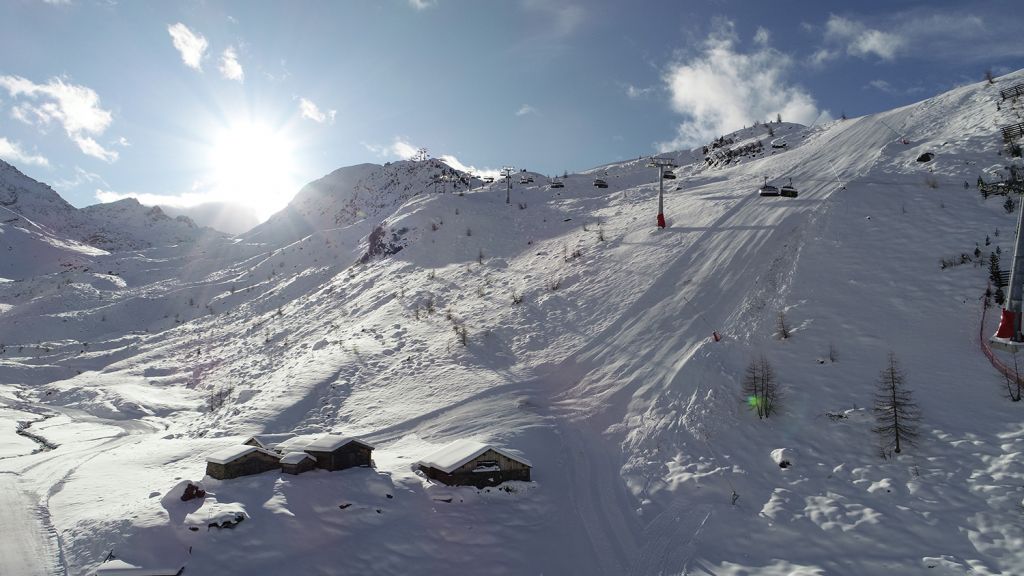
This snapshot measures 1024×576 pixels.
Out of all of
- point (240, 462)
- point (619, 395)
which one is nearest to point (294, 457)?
point (240, 462)

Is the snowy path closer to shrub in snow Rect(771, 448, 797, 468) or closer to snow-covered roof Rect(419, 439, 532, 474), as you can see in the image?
snow-covered roof Rect(419, 439, 532, 474)

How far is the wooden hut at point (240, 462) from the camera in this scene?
15.6 metres

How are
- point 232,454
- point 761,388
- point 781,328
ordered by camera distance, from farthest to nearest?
point 781,328
point 761,388
point 232,454

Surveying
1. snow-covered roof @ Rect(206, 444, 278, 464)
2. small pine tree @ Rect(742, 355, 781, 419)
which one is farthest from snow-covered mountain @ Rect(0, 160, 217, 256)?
small pine tree @ Rect(742, 355, 781, 419)

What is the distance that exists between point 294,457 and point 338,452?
4.25ft

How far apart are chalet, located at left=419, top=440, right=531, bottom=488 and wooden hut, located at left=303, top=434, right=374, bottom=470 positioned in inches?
82.4

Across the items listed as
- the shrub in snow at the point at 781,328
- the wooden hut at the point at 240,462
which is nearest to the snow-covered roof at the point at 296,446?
the wooden hut at the point at 240,462

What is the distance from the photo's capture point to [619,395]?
20.5 metres

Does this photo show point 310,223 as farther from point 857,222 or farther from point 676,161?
point 857,222

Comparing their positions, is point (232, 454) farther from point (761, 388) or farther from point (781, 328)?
point (781, 328)

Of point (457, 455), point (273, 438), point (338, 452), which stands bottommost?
point (273, 438)

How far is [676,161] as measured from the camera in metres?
65.0

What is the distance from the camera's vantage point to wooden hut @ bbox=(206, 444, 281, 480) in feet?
51.2

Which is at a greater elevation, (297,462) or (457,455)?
(297,462)
